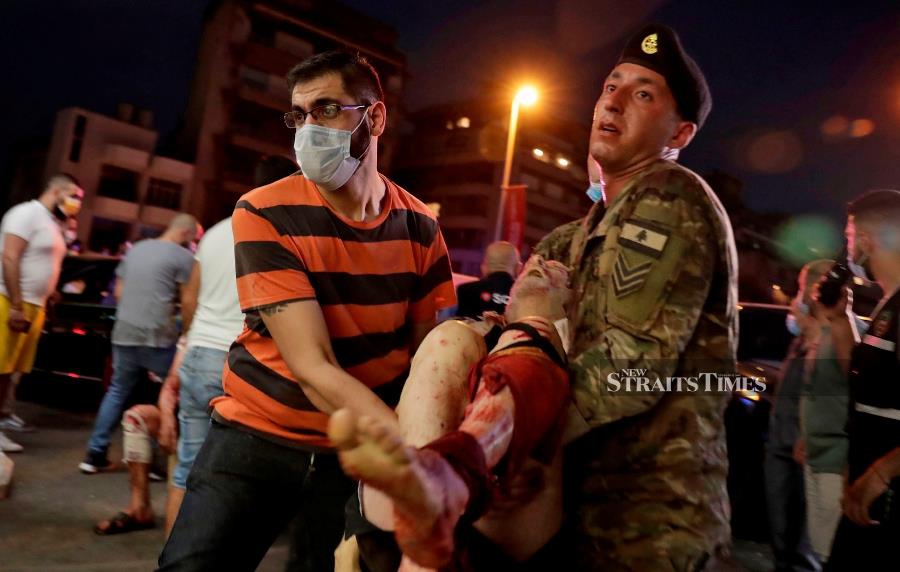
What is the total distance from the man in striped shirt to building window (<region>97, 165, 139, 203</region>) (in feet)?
113

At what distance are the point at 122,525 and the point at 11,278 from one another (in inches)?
100

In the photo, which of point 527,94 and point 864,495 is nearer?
point 864,495

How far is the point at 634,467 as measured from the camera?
1.56 metres

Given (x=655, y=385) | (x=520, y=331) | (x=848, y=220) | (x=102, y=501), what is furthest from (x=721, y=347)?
(x=102, y=501)

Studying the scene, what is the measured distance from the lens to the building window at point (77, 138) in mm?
30797

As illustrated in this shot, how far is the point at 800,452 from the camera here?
167 inches

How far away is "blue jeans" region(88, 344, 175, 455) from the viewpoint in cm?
536

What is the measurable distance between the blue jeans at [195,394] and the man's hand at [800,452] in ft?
12.4

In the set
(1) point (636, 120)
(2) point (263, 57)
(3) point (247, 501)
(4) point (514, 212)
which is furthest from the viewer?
(2) point (263, 57)

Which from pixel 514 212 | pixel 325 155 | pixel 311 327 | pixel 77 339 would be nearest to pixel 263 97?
pixel 514 212

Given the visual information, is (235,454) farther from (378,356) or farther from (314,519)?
(378,356)

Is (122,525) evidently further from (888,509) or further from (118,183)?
(118,183)

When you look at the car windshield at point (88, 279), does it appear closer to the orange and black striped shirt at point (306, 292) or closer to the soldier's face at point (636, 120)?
the orange and black striped shirt at point (306, 292)

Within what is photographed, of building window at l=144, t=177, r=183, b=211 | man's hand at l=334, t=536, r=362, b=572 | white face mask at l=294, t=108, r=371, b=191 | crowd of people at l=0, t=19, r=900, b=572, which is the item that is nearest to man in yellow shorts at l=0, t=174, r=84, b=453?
crowd of people at l=0, t=19, r=900, b=572
